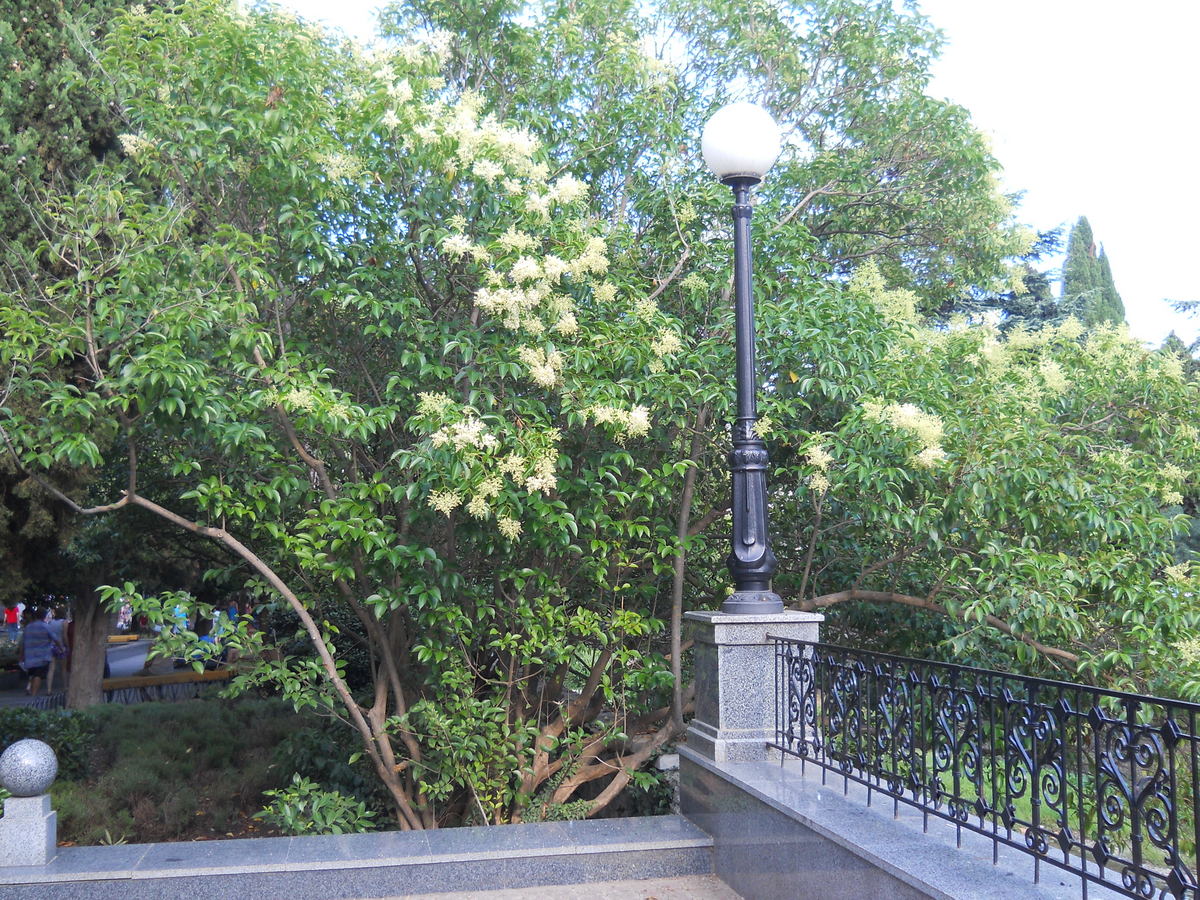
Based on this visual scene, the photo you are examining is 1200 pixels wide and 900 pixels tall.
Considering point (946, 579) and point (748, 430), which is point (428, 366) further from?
point (946, 579)

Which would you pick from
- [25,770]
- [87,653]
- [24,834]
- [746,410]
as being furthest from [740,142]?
[87,653]

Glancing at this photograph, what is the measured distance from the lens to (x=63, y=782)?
30.2 ft

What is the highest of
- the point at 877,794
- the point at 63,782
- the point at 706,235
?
the point at 706,235

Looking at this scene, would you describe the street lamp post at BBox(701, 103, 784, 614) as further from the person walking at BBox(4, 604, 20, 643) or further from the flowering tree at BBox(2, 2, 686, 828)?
the person walking at BBox(4, 604, 20, 643)

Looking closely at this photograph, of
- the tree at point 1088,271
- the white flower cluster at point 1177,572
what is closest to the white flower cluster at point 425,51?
the white flower cluster at point 1177,572

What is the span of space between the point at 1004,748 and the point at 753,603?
1.92 metres

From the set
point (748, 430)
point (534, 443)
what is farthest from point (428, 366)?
point (748, 430)

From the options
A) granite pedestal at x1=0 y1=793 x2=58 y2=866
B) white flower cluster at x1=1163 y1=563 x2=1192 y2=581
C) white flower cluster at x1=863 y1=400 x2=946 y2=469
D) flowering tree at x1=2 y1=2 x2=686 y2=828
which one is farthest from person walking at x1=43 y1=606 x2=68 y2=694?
white flower cluster at x1=1163 y1=563 x2=1192 y2=581

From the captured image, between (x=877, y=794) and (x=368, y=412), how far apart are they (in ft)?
12.5

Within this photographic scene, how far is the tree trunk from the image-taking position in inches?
508

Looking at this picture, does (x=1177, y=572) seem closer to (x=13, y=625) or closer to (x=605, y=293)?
(x=605, y=293)

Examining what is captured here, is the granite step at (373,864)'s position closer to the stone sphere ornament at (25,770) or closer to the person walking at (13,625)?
the stone sphere ornament at (25,770)

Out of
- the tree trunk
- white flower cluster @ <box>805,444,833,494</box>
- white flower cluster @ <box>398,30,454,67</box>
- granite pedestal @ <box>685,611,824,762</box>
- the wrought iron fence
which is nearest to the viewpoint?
the wrought iron fence

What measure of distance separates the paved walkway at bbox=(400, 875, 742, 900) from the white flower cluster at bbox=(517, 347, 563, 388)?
2.91 m
